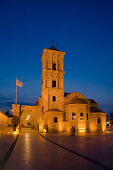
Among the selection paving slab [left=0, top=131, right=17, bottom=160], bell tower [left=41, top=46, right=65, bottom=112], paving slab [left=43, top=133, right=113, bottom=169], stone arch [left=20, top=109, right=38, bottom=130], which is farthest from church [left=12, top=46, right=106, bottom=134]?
paving slab [left=43, top=133, right=113, bottom=169]

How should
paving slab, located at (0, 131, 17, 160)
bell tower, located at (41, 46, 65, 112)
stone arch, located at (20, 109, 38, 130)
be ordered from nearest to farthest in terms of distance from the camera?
paving slab, located at (0, 131, 17, 160) < bell tower, located at (41, 46, 65, 112) < stone arch, located at (20, 109, 38, 130)

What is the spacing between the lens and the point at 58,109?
41.1 meters

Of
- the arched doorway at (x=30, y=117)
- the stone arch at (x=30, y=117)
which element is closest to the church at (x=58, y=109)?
the stone arch at (x=30, y=117)

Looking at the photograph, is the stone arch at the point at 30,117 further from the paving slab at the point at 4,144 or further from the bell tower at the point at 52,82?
the paving slab at the point at 4,144

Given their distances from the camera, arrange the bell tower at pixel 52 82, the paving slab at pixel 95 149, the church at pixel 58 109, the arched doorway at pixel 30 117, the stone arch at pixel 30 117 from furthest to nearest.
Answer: the arched doorway at pixel 30 117, the stone arch at pixel 30 117, the bell tower at pixel 52 82, the church at pixel 58 109, the paving slab at pixel 95 149

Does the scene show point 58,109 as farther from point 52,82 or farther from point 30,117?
point 30,117

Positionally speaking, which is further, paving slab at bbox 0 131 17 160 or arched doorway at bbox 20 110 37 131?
arched doorway at bbox 20 110 37 131

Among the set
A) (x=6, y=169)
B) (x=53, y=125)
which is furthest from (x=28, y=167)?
(x=53, y=125)

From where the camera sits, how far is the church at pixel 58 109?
38594 mm

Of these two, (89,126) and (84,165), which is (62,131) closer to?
(89,126)

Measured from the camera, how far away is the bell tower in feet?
133

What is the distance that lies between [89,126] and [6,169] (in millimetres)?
34459

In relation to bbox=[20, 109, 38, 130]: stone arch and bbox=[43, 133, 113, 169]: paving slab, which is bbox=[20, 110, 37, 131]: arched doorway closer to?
bbox=[20, 109, 38, 130]: stone arch

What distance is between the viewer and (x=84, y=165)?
892 cm
